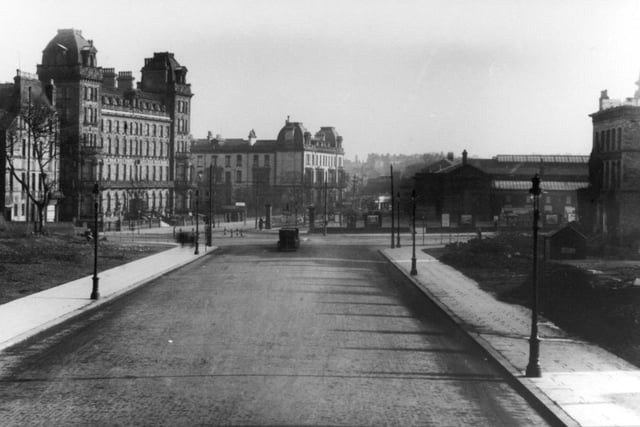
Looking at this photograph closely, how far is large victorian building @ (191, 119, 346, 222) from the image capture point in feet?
467

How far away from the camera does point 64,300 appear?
1139 inches

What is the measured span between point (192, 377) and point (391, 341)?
6.39 m

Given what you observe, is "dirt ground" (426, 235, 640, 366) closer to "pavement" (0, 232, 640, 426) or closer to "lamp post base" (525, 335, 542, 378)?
"pavement" (0, 232, 640, 426)

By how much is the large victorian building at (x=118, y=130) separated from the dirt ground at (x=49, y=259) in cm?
2094

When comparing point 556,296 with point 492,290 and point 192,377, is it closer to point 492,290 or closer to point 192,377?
point 492,290

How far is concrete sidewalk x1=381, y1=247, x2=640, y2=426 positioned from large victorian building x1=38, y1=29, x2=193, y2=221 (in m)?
55.2

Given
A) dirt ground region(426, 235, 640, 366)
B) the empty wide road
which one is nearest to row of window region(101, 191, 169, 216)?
dirt ground region(426, 235, 640, 366)

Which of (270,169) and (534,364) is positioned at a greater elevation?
(270,169)

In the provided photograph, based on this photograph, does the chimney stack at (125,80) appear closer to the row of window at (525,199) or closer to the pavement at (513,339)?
the row of window at (525,199)

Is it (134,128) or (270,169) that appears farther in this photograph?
(270,169)

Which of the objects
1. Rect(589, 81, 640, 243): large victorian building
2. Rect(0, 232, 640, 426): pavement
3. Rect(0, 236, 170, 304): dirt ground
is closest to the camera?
Rect(0, 232, 640, 426): pavement

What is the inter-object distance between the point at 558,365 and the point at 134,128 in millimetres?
96415

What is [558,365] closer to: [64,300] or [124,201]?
[64,300]

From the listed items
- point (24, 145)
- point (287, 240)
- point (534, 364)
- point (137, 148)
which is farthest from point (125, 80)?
point (534, 364)
